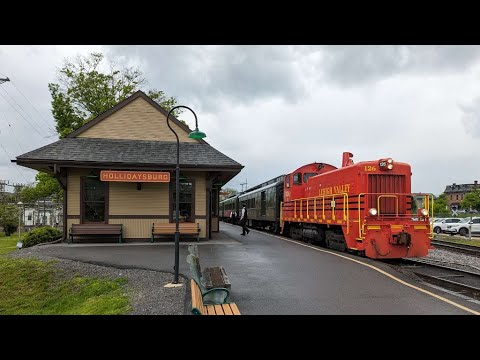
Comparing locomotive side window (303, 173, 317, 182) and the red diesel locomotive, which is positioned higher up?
locomotive side window (303, 173, 317, 182)

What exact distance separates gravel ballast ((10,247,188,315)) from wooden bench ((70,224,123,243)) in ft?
10.2

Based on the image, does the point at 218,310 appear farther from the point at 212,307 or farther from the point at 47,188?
the point at 47,188

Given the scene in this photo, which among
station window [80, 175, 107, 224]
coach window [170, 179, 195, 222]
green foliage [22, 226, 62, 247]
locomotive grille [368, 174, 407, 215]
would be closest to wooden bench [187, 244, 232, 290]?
locomotive grille [368, 174, 407, 215]

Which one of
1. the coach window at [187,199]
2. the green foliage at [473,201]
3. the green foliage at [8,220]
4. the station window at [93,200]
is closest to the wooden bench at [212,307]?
the coach window at [187,199]

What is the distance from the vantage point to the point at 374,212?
464 inches

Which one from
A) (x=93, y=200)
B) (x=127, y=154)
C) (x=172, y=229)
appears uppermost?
(x=127, y=154)

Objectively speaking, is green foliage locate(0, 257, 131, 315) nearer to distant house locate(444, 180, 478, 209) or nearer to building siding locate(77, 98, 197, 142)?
building siding locate(77, 98, 197, 142)

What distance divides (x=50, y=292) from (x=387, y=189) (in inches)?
407

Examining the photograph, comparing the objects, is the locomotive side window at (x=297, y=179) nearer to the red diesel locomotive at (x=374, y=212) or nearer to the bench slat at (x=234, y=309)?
the red diesel locomotive at (x=374, y=212)

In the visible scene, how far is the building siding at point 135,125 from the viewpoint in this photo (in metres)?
18.9

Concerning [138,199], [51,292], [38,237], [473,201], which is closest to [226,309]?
[51,292]

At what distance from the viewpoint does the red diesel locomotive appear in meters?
12.0

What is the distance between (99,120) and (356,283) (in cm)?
1449

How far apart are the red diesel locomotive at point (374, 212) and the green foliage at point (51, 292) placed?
710 centimetres
